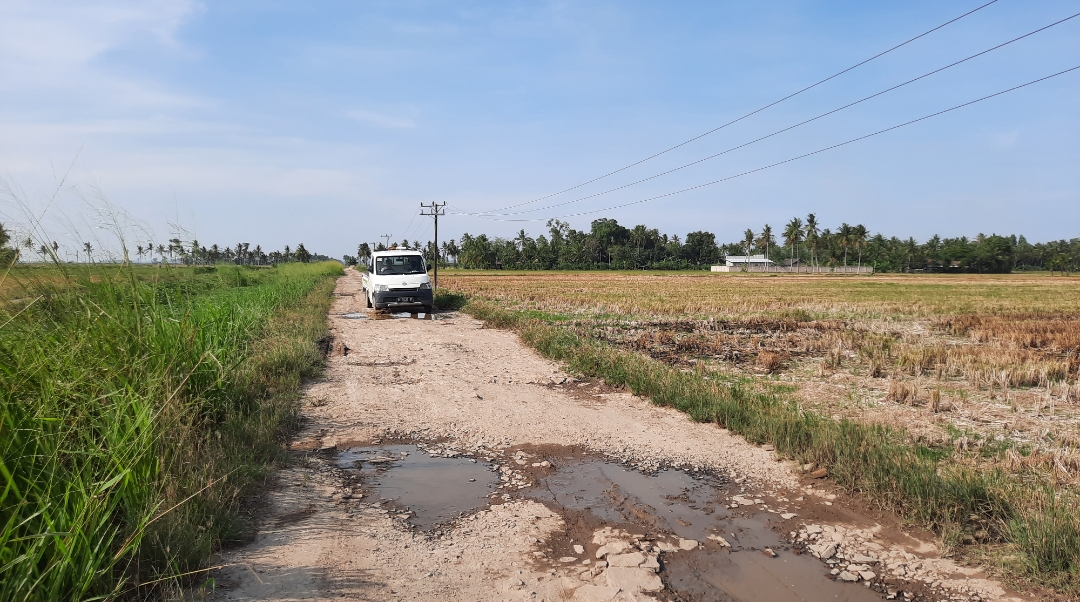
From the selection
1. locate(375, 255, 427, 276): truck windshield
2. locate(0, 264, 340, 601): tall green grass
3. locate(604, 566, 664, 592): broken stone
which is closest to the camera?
locate(0, 264, 340, 601): tall green grass

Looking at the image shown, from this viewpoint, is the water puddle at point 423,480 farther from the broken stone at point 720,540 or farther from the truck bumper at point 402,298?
the truck bumper at point 402,298

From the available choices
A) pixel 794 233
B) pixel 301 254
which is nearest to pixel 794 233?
pixel 794 233

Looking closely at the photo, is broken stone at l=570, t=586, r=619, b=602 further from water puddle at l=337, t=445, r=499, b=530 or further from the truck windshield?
the truck windshield

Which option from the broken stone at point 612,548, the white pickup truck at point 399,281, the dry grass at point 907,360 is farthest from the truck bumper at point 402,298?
the broken stone at point 612,548

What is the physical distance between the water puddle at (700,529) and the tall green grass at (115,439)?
8.83 feet

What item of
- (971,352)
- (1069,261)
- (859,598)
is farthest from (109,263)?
(1069,261)

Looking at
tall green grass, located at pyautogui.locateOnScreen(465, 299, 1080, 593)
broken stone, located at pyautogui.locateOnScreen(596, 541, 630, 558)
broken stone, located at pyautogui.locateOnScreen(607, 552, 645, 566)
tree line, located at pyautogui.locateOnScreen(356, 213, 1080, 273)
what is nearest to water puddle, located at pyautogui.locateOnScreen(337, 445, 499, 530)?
broken stone, located at pyautogui.locateOnScreen(596, 541, 630, 558)

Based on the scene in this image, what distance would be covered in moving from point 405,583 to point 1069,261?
138 metres

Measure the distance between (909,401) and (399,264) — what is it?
17252 mm

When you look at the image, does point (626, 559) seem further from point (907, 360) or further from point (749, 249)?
point (749, 249)

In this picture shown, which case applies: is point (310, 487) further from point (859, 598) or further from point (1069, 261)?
point (1069, 261)

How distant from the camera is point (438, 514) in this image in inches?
188

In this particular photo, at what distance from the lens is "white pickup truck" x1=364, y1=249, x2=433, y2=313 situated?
20812 mm

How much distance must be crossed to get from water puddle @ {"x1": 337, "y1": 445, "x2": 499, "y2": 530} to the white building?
119869 millimetres
